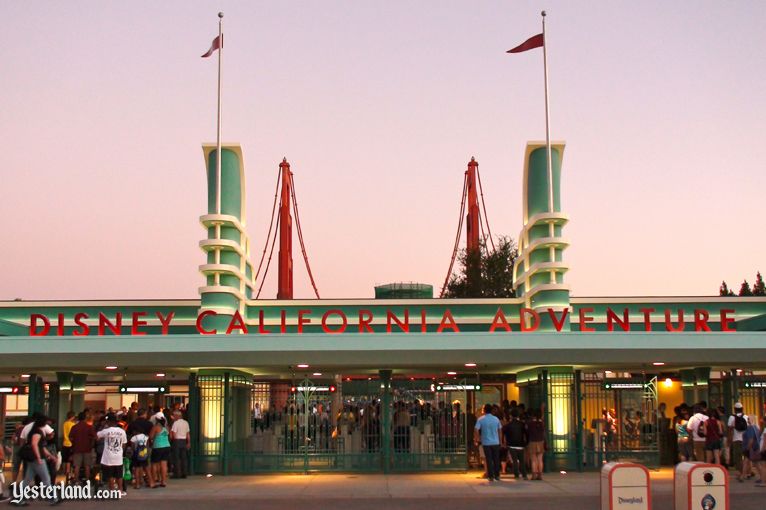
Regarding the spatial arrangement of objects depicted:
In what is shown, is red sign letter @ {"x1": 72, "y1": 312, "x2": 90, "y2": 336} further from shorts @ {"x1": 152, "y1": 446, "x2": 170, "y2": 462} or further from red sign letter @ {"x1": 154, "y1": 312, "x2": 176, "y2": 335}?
shorts @ {"x1": 152, "y1": 446, "x2": 170, "y2": 462}

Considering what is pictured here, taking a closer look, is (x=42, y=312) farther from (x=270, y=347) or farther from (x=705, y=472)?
(x=705, y=472)

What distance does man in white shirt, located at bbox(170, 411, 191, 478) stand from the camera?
21.7 meters

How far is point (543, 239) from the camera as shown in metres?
28.7

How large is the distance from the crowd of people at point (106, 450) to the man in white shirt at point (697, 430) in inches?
424

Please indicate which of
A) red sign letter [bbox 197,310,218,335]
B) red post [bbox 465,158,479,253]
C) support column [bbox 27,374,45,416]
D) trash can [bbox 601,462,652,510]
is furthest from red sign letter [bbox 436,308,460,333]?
red post [bbox 465,158,479,253]

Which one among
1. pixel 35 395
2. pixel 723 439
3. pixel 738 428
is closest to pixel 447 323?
pixel 723 439

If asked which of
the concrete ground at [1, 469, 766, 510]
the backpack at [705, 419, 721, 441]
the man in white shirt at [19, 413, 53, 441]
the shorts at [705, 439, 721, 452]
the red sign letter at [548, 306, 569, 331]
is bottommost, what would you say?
the concrete ground at [1, 469, 766, 510]

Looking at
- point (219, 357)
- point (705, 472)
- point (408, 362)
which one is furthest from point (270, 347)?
point (705, 472)

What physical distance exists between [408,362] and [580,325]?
7.29 metres

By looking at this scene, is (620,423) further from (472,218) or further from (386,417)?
(472,218)

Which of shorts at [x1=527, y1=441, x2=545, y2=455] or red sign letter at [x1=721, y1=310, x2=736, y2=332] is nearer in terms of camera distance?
shorts at [x1=527, y1=441, x2=545, y2=455]

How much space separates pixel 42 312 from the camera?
29344 millimetres

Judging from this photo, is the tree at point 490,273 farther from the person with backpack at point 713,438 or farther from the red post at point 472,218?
the person with backpack at point 713,438

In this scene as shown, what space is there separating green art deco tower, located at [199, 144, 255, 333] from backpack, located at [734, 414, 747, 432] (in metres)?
13.6
